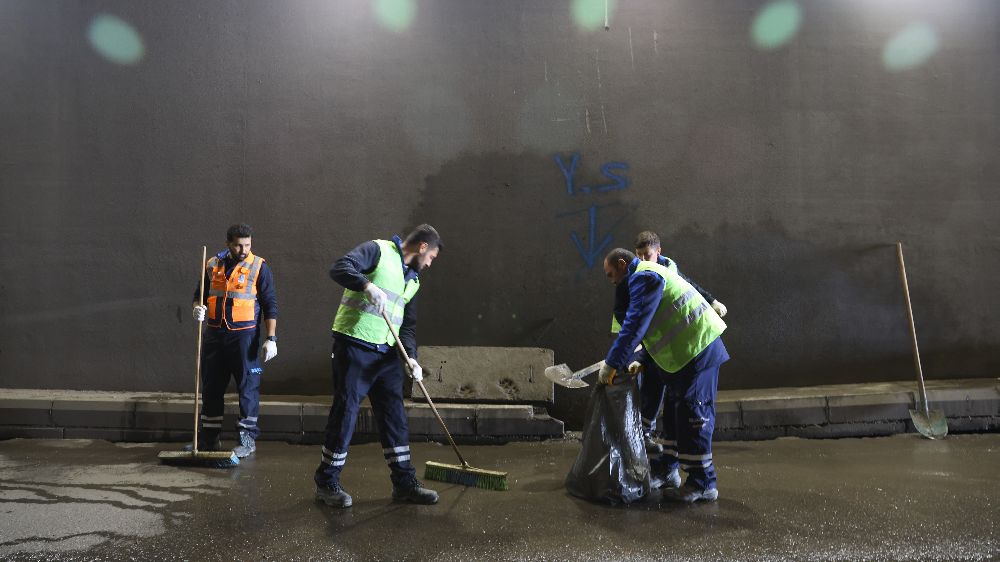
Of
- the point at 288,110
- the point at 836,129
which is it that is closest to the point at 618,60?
the point at 836,129

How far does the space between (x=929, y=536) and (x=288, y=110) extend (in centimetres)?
590

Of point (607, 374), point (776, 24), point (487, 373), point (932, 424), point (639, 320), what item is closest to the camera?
point (639, 320)

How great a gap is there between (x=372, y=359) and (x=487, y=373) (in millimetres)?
2288

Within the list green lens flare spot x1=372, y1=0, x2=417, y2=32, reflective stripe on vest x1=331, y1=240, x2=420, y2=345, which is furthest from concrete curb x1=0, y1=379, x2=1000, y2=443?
green lens flare spot x1=372, y1=0, x2=417, y2=32

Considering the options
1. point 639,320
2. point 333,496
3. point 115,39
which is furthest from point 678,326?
point 115,39

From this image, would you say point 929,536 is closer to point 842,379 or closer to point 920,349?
point 842,379

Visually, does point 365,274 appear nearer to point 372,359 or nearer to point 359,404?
point 372,359

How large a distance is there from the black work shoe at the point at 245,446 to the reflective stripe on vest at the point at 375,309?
183 centimetres

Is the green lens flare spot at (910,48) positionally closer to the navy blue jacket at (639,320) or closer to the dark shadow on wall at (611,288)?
the dark shadow on wall at (611,288)

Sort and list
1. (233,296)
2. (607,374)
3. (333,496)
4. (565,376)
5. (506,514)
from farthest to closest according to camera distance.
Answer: (233,296) < (565,376) < (607,374) < (333,496) < (506,514)

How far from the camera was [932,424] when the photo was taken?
16.7 ft

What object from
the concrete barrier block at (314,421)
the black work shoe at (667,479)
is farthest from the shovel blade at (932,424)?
the concrete barrier block at (314,421)

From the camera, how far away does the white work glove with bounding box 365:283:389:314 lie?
324cm

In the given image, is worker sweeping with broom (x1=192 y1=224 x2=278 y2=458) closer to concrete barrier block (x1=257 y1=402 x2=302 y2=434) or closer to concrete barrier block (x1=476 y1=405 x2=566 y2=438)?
concrete barrier block (x1=257 y1=402 x2=302 y2=434)
